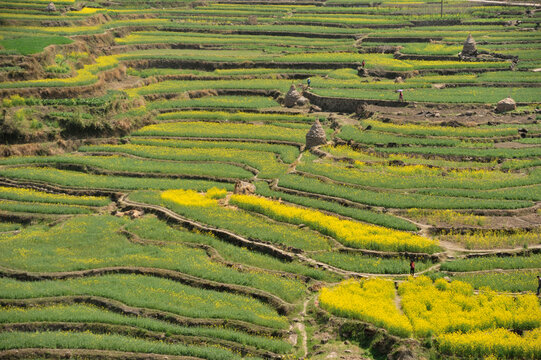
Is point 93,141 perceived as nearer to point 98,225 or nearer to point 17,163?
point 17,163

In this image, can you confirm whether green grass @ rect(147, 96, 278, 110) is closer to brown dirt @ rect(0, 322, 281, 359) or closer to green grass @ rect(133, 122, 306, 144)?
green grass @ rect(133, 122, 306, 144)

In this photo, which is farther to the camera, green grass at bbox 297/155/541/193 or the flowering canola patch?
green grass at bbox 297/155/541/193

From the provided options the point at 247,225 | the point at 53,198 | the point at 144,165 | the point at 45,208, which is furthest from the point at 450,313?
the point at 144,165

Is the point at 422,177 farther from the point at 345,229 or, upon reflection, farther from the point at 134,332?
the point at 134,332

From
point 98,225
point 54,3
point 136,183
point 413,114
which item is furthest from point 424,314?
point 54,3

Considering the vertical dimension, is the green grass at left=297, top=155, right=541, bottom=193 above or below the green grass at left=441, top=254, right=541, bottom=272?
above

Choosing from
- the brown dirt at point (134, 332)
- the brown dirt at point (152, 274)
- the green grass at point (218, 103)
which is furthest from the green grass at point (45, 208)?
the green grass at point (218, 103)

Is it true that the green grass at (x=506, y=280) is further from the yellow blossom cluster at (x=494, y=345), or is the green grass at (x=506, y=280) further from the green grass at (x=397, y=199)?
the green grass at (x=397, y=199)

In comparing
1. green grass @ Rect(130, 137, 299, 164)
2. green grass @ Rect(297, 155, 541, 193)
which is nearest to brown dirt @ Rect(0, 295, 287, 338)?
green grass @ Rect(297, 155, 541, 193)
